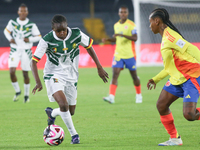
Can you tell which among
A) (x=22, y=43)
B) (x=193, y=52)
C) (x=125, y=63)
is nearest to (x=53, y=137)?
(x=193, y=52)

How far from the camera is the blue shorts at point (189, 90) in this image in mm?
4928

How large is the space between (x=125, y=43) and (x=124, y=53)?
331 mm

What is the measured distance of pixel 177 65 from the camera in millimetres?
5055

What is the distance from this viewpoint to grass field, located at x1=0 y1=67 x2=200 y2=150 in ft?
17.3

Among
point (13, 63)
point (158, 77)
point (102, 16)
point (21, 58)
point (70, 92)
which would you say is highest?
point (102, 16)

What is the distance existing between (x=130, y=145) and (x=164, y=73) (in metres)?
1.15

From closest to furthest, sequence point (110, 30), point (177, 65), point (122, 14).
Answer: point (177, 65) < point (122, 14) < point (110, 30)

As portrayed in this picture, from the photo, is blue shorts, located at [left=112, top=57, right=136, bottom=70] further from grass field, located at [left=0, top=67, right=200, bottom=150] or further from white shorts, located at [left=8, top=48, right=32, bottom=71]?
white shorts, located at [left=8, top=48, right=32, bottom=71]

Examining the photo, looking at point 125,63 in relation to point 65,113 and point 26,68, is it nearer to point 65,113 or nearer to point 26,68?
point 26,68

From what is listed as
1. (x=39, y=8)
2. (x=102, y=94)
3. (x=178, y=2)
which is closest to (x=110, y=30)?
(x=39, y=8)

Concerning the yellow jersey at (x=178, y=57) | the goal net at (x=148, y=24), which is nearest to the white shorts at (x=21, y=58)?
the yellow jersey at (x=178, y=57)

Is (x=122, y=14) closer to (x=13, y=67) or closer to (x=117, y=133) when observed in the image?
(x=13, y=67)

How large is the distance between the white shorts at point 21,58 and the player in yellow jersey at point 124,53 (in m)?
2.22

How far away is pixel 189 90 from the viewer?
4.95 m
